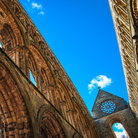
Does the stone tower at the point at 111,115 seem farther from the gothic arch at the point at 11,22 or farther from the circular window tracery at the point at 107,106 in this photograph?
the gothic arch at the point at 11,22

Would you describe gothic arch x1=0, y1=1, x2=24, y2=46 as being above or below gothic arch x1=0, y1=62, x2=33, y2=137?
above

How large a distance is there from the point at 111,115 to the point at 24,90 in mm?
19436

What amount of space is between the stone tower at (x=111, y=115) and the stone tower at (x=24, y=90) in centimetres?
973

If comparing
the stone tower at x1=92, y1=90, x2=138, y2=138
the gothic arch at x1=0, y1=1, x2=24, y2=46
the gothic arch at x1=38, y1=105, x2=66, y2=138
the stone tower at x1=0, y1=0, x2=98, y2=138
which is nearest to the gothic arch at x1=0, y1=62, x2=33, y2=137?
the stone tower at x1=0, y1=0, x2=98, y2=138

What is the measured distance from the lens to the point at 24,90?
6570 millimetres

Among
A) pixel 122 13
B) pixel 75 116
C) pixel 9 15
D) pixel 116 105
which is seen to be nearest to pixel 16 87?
pixel 9 15

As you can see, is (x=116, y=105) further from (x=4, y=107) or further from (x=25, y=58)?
(x=4, y=107)

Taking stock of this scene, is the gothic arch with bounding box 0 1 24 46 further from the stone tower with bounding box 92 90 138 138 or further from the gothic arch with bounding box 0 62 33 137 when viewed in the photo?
the stone tower with bounding box 92 90 138 138

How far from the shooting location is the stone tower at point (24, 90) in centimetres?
600

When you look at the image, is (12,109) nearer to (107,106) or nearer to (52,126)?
(52,126)

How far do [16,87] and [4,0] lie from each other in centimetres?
586

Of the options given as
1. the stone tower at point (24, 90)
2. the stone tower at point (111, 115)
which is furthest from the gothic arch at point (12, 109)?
the stone tower at point (111, 115)

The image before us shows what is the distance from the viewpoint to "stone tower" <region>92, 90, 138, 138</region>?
21516 mm

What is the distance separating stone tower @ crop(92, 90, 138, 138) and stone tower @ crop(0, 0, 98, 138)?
9733 millimetres
